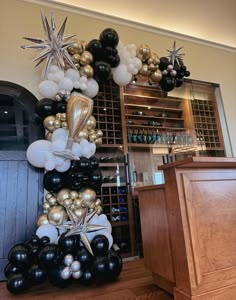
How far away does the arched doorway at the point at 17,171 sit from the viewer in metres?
2.03

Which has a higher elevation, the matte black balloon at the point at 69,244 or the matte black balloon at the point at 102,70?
the matte black balloon at the point at 102,70

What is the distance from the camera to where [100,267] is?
1536 millimetres

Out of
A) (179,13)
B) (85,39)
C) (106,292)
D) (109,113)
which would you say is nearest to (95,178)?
(106,292)

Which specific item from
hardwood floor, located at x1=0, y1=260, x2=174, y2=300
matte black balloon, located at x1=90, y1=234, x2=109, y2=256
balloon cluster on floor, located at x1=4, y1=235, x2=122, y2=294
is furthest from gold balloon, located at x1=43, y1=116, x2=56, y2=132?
hardwood floor, located at x1=0, y1=260, x2=174, y2=300

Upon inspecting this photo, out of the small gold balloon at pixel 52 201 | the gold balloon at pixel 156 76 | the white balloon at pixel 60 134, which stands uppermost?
the gold balloon at pixel 156 76

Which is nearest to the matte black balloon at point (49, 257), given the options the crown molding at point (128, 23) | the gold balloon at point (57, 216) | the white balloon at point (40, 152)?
the gold balloon at point (57, 216)

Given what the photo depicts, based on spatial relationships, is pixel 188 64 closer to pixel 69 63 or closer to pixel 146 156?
pixel 146 156

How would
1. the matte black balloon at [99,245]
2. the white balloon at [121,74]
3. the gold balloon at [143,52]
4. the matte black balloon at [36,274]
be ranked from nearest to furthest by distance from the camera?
1. the matte black balloon at [36,274]
2. the matte black balloon at [99,245]
3. the white balloon at [121,74]
4. the gold balloon at [143,52]

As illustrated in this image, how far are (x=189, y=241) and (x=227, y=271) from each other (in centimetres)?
32

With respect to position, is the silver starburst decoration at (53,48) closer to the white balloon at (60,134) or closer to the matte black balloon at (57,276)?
the white balloon at (60,134)

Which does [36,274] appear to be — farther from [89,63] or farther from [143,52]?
[143,52]

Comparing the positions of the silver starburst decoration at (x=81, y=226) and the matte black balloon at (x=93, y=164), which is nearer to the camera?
the silver starburst decoration at (x=81, y=226)

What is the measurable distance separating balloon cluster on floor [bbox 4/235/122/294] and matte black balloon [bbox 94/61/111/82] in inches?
64.8

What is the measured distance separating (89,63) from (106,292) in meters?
2.12
